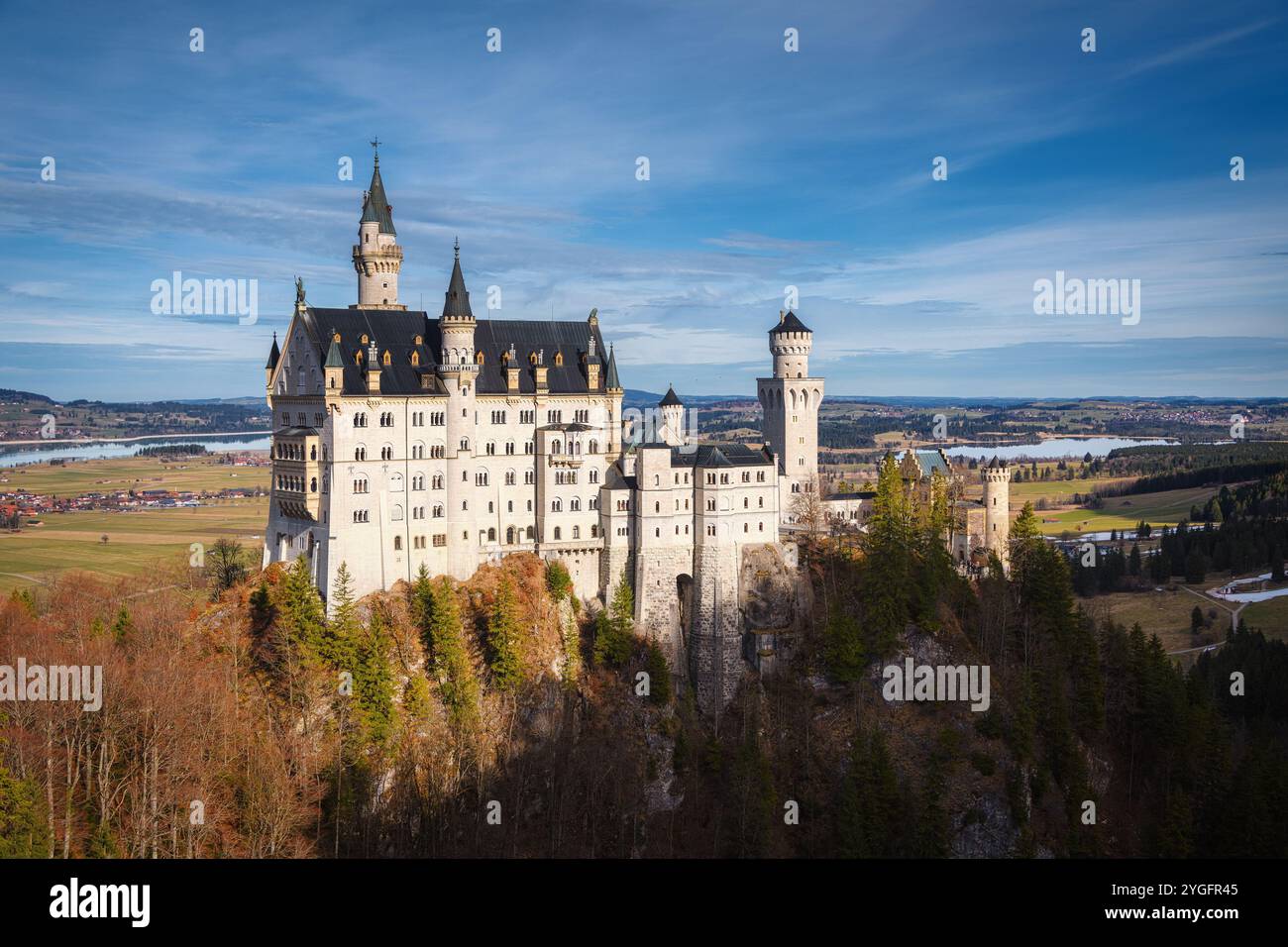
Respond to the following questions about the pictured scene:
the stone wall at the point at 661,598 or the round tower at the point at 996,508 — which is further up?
the round tower at the point at 996,508

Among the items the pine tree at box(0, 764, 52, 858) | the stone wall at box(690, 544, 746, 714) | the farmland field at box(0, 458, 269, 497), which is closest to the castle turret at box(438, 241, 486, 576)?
the stone wall at box(690, 544, 746, 714)

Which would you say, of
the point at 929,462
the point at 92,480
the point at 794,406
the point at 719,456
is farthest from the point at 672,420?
the point at 92,480

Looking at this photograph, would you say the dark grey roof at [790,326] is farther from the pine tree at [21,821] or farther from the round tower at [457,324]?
the pine tree at [21,821]

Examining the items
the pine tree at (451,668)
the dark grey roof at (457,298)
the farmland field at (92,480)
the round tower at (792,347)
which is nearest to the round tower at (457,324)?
the dark grey roof at (457,298)
